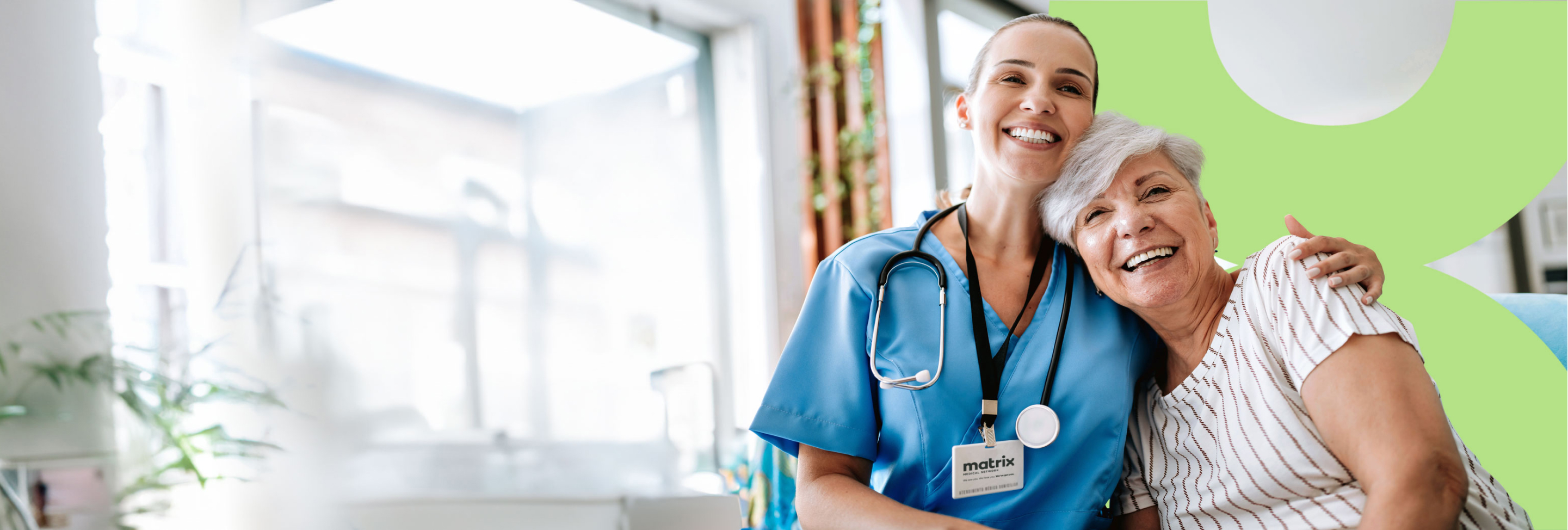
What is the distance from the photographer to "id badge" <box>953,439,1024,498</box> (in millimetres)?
1384

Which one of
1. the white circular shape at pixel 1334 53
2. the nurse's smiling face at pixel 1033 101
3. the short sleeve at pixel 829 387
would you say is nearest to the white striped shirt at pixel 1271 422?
the nurse's smiling face at pixel 1033 101

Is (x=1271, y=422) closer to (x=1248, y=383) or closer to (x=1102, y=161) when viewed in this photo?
(x=1248, y=383)

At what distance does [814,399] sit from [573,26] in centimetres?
146

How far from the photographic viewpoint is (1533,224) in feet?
6.02

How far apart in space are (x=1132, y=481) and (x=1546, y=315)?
0.90 metres

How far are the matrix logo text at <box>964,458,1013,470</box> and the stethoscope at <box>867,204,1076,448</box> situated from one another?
26 millimetres

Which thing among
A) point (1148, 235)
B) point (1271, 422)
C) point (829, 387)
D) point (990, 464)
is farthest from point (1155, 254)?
point (829, 387)

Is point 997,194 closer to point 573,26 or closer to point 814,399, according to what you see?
point 814,399

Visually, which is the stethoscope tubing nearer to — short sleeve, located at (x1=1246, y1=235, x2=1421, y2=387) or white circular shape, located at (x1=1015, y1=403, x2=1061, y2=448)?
→ white circular shape, located at (x1=1015, y1=403, x2=1061, y2=448)

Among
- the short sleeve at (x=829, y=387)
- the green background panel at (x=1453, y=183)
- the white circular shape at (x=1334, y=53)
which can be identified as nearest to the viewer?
the short sleeve at (x=829, y=387)

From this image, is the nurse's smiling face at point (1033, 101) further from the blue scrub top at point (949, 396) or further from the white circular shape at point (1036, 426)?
the white circular shape at point (1036, 426)

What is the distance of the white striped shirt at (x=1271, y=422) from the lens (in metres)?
1.21

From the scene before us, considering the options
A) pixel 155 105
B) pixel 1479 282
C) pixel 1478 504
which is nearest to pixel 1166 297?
pixel 1478 504

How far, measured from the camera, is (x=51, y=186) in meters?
1.54
